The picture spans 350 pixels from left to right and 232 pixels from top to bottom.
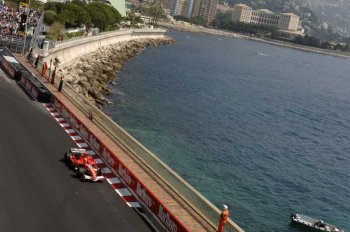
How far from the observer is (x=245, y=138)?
6844cm

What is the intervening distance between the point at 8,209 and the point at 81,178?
238 inches

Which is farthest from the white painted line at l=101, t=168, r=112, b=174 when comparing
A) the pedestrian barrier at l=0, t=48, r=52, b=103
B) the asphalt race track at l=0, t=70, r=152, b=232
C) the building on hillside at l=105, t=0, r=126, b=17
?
the building on hillside at l=105, t=0, r=126, b=17

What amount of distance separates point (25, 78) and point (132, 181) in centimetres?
2547

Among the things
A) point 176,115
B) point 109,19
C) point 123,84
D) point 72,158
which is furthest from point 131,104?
point 109,19

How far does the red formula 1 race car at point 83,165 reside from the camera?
26.5 meters

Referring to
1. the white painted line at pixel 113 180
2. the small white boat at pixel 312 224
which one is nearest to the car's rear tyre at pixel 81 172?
the white painted line at pixel 113 180

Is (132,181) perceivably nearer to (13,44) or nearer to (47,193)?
(47,193)

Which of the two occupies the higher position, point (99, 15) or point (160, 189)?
point (99, 15)

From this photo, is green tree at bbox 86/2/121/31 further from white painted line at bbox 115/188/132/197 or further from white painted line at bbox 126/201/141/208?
white painted line at bbox 126/201/141/208

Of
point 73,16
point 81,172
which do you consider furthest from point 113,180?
point 73,16

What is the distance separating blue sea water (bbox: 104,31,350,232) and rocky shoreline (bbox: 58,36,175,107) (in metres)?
2.37

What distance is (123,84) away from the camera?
86.1 m

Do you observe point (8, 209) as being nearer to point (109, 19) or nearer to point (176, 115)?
point (176, 115)

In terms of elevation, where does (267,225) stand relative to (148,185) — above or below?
below
